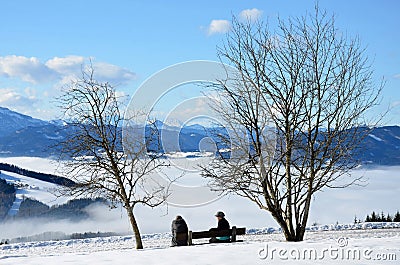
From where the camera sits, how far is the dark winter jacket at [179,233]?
16.7m

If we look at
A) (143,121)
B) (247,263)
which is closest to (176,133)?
(143,121)

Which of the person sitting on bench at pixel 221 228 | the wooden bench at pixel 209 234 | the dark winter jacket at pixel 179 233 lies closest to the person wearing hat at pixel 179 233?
the dark winter jacket at pixel 179 233

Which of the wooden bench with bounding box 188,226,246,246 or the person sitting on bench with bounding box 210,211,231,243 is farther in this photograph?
the person sitting on bench with bounding box 210,211,231,243

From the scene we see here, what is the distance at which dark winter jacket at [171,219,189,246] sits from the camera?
54.7ft

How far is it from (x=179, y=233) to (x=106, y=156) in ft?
15.0

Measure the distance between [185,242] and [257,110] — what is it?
4.59 m

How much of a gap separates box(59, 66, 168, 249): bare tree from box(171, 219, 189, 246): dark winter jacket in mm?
3050

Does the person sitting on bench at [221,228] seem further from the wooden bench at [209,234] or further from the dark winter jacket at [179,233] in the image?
the dark winter jacket at [179,233]

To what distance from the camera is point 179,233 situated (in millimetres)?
16766

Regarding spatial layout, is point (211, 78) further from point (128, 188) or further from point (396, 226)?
point (396, 226)

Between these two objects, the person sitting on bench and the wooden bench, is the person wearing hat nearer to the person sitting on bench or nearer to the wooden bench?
the wooden bench

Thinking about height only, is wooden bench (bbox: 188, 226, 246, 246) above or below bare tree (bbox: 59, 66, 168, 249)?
below

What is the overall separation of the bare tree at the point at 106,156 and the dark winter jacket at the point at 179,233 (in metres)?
Result: 3.05

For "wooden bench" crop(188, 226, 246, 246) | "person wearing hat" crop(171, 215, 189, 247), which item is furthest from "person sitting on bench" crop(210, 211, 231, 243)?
"person wearing hat" crop(171, 215, 189, 247)
